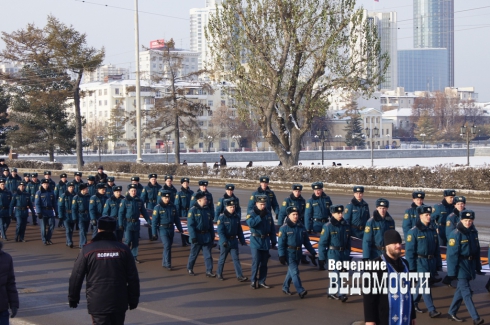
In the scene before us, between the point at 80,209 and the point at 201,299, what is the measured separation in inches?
259

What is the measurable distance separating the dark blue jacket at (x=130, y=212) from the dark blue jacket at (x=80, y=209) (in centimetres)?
206

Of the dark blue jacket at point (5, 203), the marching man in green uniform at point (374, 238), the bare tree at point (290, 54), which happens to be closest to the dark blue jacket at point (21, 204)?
the dark blue jacket at point (5, 203)

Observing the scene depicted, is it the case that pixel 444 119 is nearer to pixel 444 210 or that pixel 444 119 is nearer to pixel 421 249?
pixel 444 210

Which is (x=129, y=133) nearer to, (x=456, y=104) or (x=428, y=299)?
(x=456, y=104)

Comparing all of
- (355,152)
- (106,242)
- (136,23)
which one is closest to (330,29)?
(136,23)

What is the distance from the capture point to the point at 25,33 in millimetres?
57188

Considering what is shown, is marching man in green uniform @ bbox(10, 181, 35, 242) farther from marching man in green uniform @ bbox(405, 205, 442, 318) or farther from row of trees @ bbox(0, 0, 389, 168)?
row of trees @ bbox(0, 0, 389, 168)

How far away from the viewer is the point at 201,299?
37.9 feet

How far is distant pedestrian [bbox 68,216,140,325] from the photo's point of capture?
6691 mm

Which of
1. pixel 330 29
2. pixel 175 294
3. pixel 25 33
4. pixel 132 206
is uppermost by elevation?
pixel 25 33

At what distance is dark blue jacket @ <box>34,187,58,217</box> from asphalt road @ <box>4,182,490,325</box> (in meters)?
2.53

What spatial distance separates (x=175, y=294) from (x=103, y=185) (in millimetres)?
5999

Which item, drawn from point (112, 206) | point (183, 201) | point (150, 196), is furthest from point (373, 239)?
point (150, 196)

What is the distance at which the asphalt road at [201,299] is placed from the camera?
10.2m
